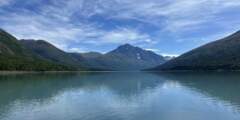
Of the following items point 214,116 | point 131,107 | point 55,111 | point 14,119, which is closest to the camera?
point 14,119

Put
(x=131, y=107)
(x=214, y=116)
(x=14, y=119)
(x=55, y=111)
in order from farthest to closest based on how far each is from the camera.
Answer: (x=131, y=107), (x=55, y=111), (x=214, y=116), (x=14, y=119)

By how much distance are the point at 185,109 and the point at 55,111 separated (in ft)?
70.8

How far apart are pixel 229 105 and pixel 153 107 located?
1390 cm

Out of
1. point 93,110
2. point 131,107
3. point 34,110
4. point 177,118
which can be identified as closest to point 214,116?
point 177,118

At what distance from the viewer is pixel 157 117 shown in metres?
43.3

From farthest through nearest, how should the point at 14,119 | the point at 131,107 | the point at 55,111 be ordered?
the point at 131,107, the point at 55,111, the point at 14,119

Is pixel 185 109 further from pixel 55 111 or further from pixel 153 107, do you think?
pixel 55 111

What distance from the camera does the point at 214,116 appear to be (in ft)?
145

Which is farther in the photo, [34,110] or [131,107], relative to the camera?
[131,107]

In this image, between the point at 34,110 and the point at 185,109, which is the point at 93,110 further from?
the point at 185,109

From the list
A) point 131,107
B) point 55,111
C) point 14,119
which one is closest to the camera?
point 14,119

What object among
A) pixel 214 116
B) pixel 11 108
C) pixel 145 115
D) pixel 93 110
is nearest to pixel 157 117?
pixel 145 115

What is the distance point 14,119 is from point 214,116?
1123 inches

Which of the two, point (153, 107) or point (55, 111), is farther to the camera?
point (153, 107)
